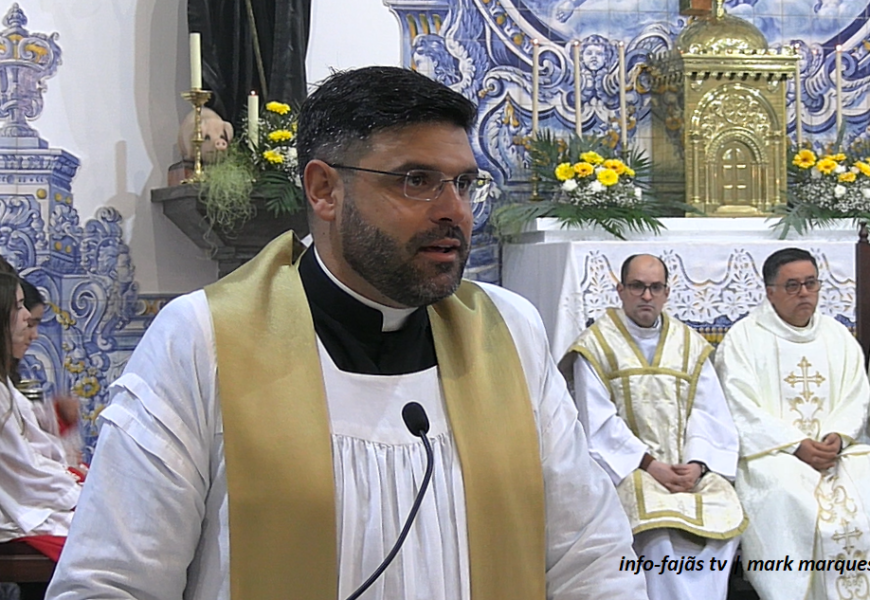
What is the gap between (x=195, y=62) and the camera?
556cm

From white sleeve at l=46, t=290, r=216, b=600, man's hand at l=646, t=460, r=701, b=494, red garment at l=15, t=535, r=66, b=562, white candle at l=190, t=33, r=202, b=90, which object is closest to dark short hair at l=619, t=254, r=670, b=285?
man's hand at l=646, t=460, r=701, b=494

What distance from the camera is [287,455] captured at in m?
1.95

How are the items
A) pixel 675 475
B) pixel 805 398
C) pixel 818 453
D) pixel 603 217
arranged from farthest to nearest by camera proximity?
pixel 603 217, pixel 805 398, pixel 818 453, pixel 675 475

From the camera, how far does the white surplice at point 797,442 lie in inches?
200

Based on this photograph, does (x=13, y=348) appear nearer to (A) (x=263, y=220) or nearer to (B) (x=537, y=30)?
(A) (x=263, y=220)

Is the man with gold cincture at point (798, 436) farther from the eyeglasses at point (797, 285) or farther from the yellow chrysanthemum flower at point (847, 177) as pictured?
the yellow chrysanthemum flower at point (847, 177)

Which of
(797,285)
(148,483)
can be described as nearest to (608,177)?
(797,285)

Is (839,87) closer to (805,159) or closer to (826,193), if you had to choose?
(805,159)

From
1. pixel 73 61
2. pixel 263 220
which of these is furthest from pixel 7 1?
pixel 263 220

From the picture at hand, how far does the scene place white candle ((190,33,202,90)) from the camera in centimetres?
553

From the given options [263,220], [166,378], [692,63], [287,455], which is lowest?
[287,455]

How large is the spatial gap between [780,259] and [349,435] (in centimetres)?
396

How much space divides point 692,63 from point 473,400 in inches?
185

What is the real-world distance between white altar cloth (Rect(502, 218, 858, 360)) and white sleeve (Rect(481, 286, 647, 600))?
133 inches
